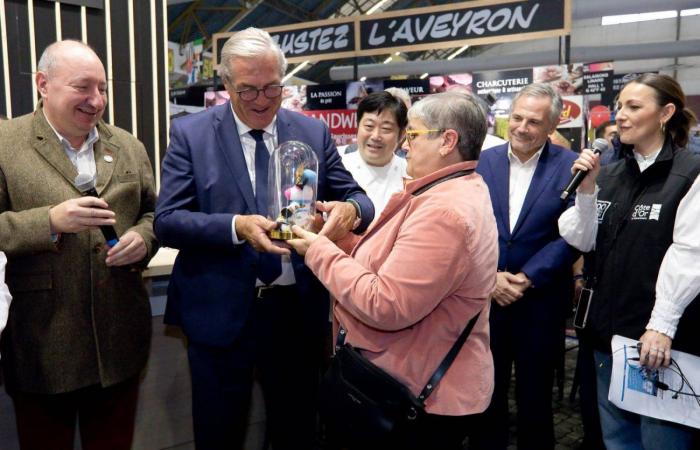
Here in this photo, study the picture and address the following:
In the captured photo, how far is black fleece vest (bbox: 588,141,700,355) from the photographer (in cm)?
205

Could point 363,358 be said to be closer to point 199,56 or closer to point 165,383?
point 165,383

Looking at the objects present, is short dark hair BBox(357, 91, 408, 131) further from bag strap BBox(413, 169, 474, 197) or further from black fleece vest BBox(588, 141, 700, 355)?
bag strap BBox(413, 169, 474, 197)

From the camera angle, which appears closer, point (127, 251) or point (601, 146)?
point (127, 251)

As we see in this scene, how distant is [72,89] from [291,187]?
2.47 feet

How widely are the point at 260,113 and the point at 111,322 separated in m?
0.83

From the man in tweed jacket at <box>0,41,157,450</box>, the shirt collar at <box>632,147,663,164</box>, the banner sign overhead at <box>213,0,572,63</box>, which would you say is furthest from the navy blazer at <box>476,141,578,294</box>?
the banner sign overhead at <box>213,0,572,63</box>

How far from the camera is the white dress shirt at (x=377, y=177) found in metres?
2.98

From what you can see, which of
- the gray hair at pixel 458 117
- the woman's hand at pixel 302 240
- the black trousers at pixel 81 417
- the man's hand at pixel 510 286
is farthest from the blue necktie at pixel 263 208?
the man's hand at pixel 510 286

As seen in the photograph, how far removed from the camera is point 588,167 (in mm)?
2180

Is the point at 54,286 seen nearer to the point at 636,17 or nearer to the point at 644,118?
the point at 644,118

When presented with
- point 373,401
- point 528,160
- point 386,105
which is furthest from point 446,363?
point 386,105

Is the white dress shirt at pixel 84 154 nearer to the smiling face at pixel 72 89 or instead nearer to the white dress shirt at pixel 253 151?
the smiling face at pixel 72 89

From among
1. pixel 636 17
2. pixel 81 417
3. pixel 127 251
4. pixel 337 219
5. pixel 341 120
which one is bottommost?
pixel 81 417

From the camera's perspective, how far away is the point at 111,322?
1.88m
